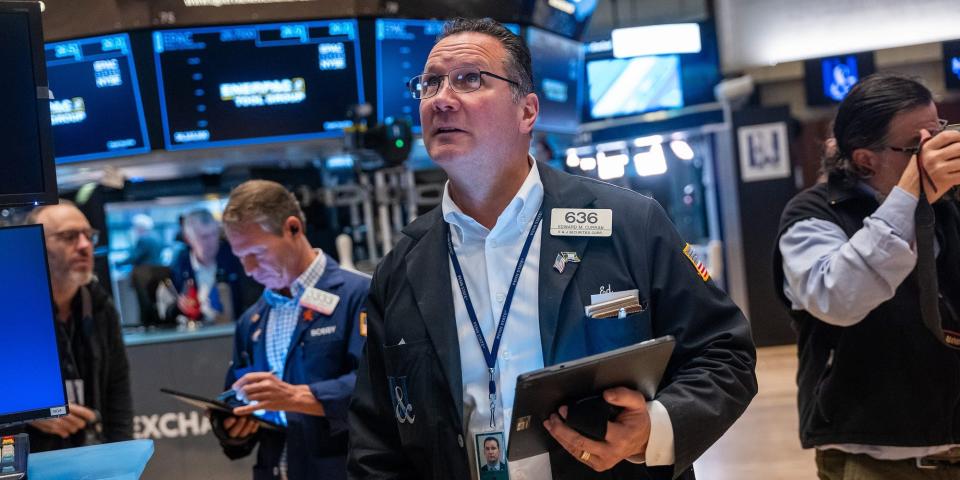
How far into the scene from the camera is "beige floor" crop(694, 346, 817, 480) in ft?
19.4

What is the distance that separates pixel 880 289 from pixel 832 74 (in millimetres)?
8779

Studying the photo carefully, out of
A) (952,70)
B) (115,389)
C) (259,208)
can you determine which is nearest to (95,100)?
(115,389)

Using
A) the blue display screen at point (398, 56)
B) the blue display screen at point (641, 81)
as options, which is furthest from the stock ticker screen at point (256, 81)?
the blue display screen at point (641, 81)

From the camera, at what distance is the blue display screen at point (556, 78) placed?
8.57 metres

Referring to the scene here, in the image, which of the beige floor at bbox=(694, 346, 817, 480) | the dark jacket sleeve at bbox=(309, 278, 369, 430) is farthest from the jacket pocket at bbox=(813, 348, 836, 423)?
the beige floor at bbox=(694, 346, 817, 480)

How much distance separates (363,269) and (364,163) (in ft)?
2.67

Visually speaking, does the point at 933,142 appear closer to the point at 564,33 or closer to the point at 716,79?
the point at 564,33

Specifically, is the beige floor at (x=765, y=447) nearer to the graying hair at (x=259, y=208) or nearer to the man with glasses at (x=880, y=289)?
the man with glasses at (x=880, y=289)

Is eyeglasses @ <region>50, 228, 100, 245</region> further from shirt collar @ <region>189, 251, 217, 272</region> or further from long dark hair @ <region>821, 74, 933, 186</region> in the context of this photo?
shirt collar @ <region>189, 251, 217, 272</region>

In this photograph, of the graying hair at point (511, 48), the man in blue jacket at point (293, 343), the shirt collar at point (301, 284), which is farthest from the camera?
the shirt collar at point (301, 284)

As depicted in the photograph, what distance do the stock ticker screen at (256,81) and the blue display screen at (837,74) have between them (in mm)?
5752

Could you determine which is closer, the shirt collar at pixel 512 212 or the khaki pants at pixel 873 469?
the shirt collar at pixel 512 212

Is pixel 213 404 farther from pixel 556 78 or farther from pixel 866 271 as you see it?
pixel 556 78

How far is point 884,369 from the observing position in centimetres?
251
